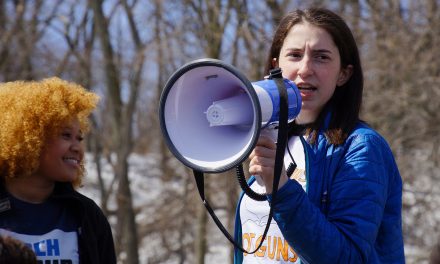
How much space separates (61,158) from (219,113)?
1.06 metres

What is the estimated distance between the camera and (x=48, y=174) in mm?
2963

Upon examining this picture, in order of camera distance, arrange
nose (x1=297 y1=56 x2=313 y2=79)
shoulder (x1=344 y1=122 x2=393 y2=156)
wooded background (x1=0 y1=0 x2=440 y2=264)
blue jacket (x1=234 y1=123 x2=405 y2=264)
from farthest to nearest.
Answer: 1. wooded background (x1=0 y1=0 x2=440 y2=264)
2. nose (x1=297 y1=56 x2=313 y2=79)
3. shoulder (x1=344 y1=122 x2=393 y2=156)
4. blue jacket (x1=234 y1=123 x2=405 y2=264)

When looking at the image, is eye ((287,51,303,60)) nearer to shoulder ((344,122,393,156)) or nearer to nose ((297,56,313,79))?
nose ((297,56,313,79))

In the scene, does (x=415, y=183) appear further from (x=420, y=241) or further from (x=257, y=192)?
(x=257, y=192)

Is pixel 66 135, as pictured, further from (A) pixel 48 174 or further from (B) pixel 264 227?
(B) pixel 264 227

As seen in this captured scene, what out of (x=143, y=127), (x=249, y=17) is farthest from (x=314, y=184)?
(x=143, y=127)

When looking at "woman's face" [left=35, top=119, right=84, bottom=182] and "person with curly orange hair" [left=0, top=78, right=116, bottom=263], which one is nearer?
"person with curly orange hair" [left=0, top=78, right=116, bottom=263]

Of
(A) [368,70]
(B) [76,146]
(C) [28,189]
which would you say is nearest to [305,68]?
(B) [76,146]

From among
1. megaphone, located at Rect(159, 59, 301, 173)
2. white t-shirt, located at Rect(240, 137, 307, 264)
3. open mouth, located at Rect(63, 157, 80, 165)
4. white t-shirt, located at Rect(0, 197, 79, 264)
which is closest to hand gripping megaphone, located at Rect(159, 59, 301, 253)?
megaphone, located at Rect(159, 59, 301, 173)

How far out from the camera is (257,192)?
2.41 m

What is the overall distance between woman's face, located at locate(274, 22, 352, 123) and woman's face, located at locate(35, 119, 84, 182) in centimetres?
107

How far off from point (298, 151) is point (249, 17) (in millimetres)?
4440

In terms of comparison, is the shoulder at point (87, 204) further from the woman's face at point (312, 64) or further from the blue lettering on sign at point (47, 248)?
the woman's face at point (312, 64)

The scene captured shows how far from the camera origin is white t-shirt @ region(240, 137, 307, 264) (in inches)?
91.0
